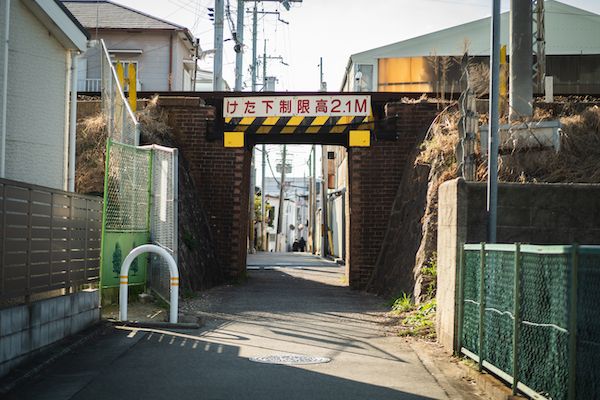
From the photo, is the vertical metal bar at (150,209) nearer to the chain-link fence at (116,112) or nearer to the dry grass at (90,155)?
the chain-link fence at (116,112)

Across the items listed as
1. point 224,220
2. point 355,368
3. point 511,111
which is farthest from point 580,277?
point 224,220

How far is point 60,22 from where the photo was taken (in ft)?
31.0

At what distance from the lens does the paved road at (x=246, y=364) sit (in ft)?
17.5

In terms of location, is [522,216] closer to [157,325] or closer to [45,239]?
[157,325]

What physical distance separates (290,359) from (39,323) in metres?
2.80

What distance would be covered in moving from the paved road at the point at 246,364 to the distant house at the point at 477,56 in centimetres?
2074

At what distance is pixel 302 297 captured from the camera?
13.2 meters

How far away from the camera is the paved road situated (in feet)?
17.5

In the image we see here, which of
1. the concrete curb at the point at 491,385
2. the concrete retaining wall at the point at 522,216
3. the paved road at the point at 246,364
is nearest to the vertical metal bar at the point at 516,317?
the concrete curb at the point at 491,385

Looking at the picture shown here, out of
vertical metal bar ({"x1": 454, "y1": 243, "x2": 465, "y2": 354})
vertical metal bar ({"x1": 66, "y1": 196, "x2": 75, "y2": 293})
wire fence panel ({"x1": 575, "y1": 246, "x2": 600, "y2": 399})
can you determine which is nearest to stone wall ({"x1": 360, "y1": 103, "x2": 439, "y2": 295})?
vertical metal bar ({"x1": 454, "y1": 243, "x2": 465, "y2": 354})

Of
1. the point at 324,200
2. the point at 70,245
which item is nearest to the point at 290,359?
the point at 70,245

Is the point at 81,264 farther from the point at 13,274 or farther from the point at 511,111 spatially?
the point at 511,111

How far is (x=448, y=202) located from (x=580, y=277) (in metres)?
3.59

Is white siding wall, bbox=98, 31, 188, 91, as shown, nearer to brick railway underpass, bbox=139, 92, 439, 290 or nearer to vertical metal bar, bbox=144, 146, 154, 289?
brick railway underpass, bbox=139, 92, 439, 290
